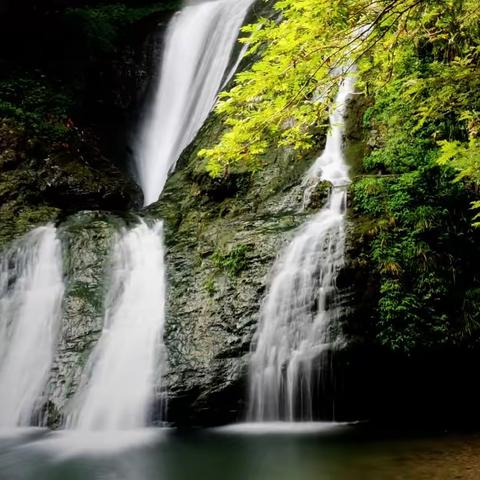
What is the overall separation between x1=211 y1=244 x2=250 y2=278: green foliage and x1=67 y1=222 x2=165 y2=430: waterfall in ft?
3.31

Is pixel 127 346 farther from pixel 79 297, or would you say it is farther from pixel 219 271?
pixel 219 271

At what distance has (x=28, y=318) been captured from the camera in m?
7.81

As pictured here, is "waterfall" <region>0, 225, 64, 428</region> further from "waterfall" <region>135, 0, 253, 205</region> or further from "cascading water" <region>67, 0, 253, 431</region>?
"waterfall" <region>135, 0, 253, 205</region>

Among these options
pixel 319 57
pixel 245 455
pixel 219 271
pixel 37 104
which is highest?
pixel 37 104

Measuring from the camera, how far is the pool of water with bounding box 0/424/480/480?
471 centimetres

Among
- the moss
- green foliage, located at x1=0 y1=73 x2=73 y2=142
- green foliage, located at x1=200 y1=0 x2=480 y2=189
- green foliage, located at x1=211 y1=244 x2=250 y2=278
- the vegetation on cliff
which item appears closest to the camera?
green foliage, located at x1=200 y1=0 x2=480 y2=189

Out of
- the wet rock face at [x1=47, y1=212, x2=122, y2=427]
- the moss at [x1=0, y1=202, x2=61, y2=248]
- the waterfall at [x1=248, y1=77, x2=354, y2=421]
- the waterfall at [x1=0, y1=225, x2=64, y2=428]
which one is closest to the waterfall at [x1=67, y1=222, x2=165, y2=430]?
the wet rock face at [x1=47, y1=212, x2=122, y2=427]

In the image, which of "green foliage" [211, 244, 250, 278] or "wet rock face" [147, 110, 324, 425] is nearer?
"wet rock face" [147, 110, 324, 425]

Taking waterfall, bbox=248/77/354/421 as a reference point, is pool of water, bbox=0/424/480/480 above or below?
below

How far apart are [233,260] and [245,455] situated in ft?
9.25

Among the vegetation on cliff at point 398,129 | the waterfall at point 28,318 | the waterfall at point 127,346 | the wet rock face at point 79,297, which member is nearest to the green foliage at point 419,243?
the vegetation on cliff at point 398,129

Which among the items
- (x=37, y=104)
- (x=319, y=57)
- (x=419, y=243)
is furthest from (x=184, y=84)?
(x=319, y=57)

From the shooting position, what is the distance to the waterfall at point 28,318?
275 inches

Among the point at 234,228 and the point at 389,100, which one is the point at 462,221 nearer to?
the point at 389,100
